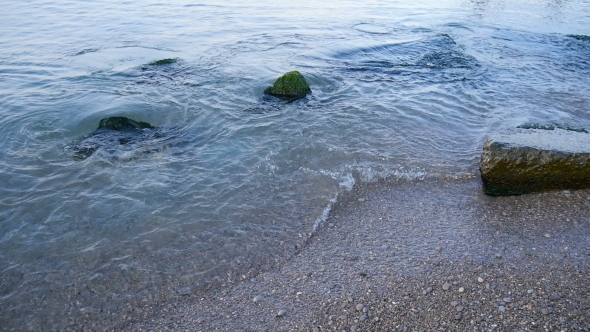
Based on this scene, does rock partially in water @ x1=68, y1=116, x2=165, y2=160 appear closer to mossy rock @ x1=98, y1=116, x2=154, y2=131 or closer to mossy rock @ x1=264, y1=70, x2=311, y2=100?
mossy rock @ x1=98, y1=116, x2=154, y2=131

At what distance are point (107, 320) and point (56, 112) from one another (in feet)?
23.1

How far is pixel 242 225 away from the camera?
243 inches

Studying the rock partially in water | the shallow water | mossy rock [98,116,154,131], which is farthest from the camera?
mossy rock [98,116,154,131]

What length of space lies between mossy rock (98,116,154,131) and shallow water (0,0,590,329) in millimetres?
353

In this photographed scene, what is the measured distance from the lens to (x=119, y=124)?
9.19 meters

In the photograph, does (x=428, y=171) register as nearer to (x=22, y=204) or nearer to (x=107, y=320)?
(x=107, y=320)

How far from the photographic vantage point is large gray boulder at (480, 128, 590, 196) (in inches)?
250

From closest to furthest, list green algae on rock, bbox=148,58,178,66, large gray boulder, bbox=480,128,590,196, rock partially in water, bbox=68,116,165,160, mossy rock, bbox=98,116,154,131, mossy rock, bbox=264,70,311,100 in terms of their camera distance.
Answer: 1. large gray boulder, bbox=480,128,590,196
2. rock partially in water, bbox=68,116,165,160
3. mossy rock, bbox=98,116,154,131
4. mossy rock, bbox=264,70,311,100
5. green algae on rock, bbox=148,58,178,66

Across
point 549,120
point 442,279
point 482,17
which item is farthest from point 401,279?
point 482,17

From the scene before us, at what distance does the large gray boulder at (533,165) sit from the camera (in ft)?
20.9

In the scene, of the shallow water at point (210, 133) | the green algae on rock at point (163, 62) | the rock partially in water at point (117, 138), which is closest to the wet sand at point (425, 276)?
the shallow water at point (210, 133)

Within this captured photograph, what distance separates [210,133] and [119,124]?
2009mm

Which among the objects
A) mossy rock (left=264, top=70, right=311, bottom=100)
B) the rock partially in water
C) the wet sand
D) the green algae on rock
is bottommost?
the wet sand

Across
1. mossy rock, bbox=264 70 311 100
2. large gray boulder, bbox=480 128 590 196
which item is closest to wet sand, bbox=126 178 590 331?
large gray boulder, bbox=480 128 590 196
